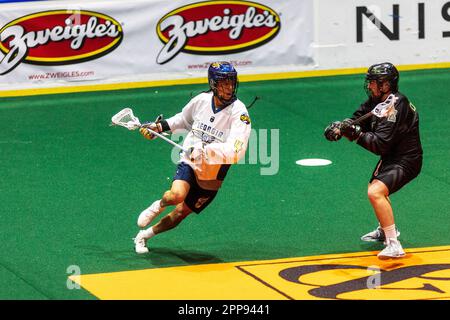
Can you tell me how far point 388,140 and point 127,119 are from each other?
236cm

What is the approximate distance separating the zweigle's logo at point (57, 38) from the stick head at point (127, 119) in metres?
5.20

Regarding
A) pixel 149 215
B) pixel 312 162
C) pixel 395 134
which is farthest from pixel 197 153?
pixel 312 162

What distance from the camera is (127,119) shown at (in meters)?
9.61

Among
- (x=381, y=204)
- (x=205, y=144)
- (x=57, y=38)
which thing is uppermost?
(x=57, y=38)

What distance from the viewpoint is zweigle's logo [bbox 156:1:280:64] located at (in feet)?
48.8

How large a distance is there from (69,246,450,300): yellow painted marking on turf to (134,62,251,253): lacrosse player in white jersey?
579 millimetres

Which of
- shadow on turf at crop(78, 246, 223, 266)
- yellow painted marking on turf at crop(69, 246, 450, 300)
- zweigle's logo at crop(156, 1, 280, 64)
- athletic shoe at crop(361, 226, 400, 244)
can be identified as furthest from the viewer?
zweigle's logo at crop(156, 1, 280, 64)

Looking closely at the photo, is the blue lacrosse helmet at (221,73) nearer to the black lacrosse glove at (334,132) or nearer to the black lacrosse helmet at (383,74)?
the black lacrosse glove at (334,132)

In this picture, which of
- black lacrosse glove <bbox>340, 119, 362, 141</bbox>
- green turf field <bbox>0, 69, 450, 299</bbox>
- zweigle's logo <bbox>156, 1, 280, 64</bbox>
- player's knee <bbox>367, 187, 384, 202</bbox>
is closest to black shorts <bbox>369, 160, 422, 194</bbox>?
player's knee <bbox>367, 187, 384, 202</bbox>

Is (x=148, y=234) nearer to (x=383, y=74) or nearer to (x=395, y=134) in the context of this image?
(x=395, y=134)

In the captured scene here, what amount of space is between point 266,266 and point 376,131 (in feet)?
4.82

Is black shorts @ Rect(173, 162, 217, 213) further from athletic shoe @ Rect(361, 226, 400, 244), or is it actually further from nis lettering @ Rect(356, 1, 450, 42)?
nis lettering @ Rect(356, 1, 450, 42)

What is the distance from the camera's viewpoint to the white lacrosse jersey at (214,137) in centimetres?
881

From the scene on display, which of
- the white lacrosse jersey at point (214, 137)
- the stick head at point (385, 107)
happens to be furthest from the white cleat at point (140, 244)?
the stick head at point (385, 107)
